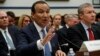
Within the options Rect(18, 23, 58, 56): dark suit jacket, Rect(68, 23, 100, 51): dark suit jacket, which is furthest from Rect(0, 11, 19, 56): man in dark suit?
Rect(18, 23, 58, 56): dark suit jacket

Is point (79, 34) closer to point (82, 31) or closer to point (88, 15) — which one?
point (82, 31)

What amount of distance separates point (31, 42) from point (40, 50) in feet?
0.46

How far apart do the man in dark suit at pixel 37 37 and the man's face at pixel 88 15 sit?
0.63 m

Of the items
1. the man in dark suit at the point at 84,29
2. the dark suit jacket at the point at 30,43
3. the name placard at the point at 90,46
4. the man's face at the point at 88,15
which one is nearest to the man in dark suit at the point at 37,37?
the dark suit jacket at the point at 30,43

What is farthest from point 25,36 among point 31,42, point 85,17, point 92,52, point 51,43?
point 85,17

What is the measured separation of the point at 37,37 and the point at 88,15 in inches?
33.9

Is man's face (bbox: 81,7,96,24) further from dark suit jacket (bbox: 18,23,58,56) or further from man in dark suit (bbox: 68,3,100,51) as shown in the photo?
dark suit jacket (bbox: 18,23,58,56)

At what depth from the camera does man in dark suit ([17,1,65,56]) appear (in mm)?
2600

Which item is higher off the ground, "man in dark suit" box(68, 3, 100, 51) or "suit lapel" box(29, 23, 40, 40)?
"suit lapel" box(29, 23, 40, 40)

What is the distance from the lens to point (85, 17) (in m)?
3.37

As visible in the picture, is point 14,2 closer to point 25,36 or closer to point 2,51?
point 2,51

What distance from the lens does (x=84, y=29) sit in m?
3.28

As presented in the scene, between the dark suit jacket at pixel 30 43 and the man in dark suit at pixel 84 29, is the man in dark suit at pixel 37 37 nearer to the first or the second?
the dark suit jacket at pixel 30 43

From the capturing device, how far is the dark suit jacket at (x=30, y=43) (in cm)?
260
